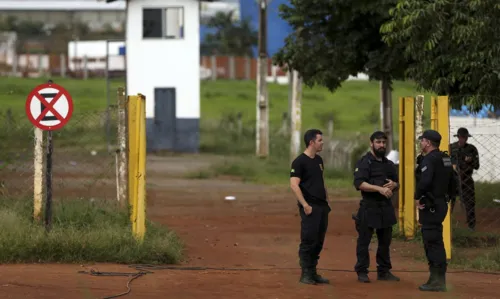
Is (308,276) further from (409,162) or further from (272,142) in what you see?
(272,142)

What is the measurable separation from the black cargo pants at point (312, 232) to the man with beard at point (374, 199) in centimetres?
55

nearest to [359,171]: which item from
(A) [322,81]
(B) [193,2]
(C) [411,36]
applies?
(C) [411,36]

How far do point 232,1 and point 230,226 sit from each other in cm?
7426

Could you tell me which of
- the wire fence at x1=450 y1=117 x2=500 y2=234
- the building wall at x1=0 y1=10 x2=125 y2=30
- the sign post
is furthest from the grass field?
the sign post

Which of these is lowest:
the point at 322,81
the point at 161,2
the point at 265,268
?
the point at 265,268

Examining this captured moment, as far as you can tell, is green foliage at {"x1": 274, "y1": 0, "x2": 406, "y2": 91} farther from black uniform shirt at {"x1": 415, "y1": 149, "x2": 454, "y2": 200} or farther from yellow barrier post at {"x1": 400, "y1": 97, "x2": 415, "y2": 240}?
black uniform shirt at {"x1": 415, "y1": 149, "x2": 454, "y2": 200}

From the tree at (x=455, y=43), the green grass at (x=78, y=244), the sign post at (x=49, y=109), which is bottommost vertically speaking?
the green grass at (x=78, y=244)

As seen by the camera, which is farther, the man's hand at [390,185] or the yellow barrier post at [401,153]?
the yellow barrier post at [401,153]

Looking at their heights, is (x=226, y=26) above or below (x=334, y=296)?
above

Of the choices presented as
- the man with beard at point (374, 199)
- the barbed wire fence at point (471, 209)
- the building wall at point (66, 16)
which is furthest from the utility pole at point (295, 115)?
the building wall at point (66, 16)

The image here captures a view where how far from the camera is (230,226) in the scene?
58.4 feet

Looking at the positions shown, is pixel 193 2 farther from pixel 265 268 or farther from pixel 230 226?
pixel 265 268

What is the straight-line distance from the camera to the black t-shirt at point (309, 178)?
11.5 m

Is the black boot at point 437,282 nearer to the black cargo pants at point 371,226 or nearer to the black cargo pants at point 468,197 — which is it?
the black cargo pants at point 371,226
